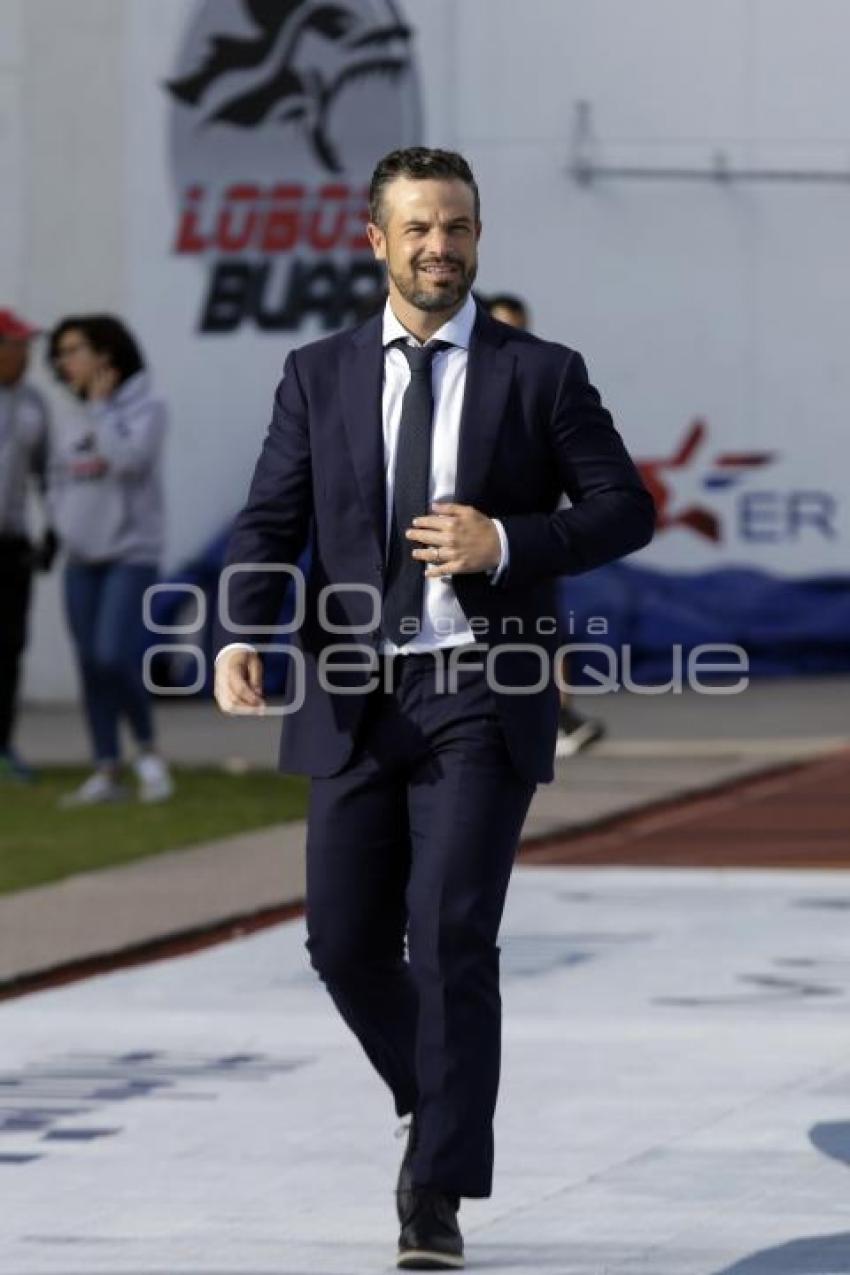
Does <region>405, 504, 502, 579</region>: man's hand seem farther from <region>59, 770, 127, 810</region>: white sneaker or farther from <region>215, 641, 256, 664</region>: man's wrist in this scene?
<region>59, 770, 127, 810</region>: white sneaker

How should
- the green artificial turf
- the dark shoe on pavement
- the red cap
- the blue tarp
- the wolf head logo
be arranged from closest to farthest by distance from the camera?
the green artificial turf < the red cap < the dark shoe on pavement < the wolf head logo < the blue tarp

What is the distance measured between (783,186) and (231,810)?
727 centimetres

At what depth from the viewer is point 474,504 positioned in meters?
5.98

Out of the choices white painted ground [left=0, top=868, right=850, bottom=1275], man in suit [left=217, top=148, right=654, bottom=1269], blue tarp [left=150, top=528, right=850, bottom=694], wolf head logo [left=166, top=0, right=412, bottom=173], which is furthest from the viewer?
blue tarp [left=150, top=528, right=850, bottom=694]

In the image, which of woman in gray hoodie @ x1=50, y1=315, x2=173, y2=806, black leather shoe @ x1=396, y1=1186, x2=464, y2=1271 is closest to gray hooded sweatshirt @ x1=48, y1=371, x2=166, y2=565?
woman in gray hoodie @ x1=50, y1=315, x2=173, y2=806

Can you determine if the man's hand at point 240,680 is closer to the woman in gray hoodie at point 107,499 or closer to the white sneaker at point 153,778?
the woman in gray hoodie at point 107,499

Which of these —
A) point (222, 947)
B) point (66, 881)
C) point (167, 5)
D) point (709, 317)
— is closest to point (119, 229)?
point (167, 5)

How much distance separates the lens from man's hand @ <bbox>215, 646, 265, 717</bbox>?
19.7ft

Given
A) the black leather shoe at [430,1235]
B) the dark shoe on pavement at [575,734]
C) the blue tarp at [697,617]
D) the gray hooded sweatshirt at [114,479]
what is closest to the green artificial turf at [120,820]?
the gray hooded sweatshirt at [114,479]

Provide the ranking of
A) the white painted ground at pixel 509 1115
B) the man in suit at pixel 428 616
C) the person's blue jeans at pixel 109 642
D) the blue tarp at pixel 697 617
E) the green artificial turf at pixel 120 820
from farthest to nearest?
the blue tarp at pixel 697 617
the person's blue jeans at pixel 109 642
the green artificial turf at pixel 120 820
the white painted ground at pixel 509 1115
the man in suit at pixel 428 616

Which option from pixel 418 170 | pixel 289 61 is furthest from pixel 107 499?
pixel 418 170

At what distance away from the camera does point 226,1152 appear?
691cm

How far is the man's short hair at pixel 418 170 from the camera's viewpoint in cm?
596

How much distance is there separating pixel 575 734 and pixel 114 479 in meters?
2.79
